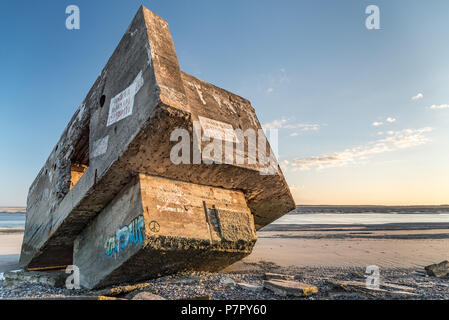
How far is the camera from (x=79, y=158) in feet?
14.9

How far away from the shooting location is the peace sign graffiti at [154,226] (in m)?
2.78

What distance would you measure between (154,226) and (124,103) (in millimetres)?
1378

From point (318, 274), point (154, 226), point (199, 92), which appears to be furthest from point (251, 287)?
point (199, 92)

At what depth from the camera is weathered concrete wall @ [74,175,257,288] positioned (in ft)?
9.36

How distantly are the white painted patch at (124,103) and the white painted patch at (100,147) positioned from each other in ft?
0.66

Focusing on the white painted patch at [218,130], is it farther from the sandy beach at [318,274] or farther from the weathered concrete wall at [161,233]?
the sandy beach at [318,274]

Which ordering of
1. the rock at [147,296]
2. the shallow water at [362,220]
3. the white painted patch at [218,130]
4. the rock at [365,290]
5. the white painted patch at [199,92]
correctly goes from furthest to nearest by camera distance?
the shallow water at [362,220], the white painted patch at [199,92], the white painted patch at [218,130], the rock at [365,290], the rock at [147,296]

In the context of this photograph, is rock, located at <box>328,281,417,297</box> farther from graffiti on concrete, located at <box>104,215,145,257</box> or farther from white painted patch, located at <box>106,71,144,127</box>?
white painted patch, located at <box>106,71,144,127</box>

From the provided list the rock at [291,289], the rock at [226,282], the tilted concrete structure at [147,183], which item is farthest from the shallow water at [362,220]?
the rock at [291,289]

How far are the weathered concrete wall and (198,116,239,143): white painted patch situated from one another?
69cm

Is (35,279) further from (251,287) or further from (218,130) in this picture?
(218,130)

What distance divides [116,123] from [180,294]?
1.94 m

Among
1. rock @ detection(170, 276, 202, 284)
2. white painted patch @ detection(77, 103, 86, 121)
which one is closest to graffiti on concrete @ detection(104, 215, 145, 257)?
rock @ detection(170, 276, 202, 284)
